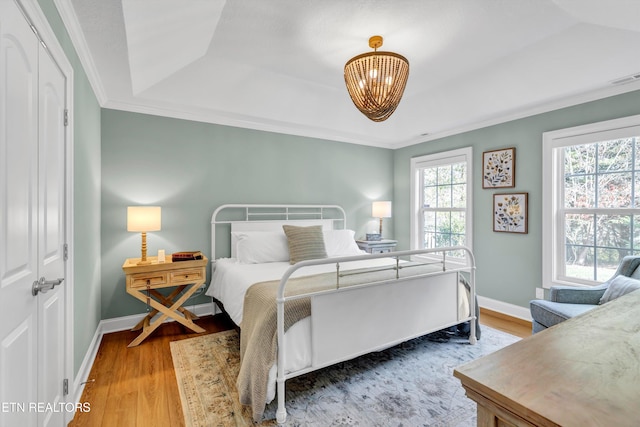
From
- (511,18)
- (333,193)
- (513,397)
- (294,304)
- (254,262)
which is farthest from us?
(333,193)

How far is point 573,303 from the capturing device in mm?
2492

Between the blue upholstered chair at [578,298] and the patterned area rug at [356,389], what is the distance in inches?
21.2

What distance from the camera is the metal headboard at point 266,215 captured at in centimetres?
368

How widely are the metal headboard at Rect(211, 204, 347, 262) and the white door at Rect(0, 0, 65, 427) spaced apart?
1976 mm

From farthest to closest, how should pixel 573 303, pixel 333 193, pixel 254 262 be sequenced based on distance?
pixel 333 193
pixel 254 262
pixel 573 303

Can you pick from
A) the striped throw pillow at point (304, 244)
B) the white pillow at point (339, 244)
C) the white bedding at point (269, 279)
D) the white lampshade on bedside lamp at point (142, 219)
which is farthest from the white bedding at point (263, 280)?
the white lampshade on bedside lamp at point (142, 219)

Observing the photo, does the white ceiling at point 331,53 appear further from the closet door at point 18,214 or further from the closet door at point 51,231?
the closet door at point 18,214

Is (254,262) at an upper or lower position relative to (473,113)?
lower

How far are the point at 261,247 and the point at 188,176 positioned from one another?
3.88 feet

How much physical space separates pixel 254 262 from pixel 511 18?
120 inches

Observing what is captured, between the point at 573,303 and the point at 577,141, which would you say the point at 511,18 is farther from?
the point at 573,303

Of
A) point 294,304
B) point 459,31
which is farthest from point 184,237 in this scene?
point 459,31

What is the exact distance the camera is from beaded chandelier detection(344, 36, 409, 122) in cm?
204

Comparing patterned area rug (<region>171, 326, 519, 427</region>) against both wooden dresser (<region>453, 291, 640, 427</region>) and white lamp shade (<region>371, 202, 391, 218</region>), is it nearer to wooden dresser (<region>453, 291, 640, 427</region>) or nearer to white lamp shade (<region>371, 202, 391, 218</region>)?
wooden dresser (<region>453, 291, 640, 427</region>)
